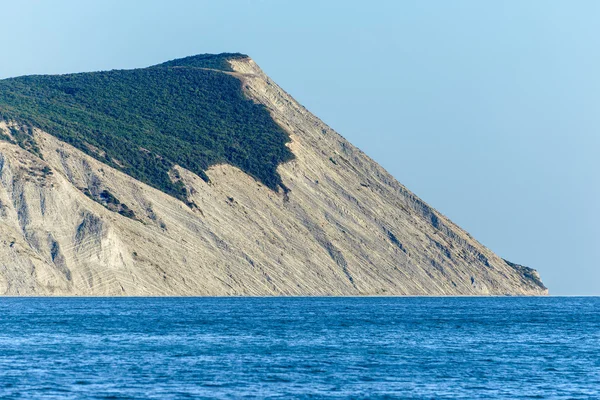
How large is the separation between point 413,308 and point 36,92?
77.6 meters

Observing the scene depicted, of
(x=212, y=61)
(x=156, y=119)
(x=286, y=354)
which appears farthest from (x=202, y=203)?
(x=286, y=354)

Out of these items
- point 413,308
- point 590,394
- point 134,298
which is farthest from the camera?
point 134,298

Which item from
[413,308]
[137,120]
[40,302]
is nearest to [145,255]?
[40,302]

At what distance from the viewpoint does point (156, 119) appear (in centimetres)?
15438

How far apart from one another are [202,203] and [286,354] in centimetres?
7169

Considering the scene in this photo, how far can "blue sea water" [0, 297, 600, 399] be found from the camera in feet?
136

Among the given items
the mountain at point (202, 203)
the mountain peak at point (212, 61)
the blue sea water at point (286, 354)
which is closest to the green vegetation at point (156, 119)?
the mountain at point (202, 203)

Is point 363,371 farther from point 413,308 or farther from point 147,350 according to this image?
point 413,308

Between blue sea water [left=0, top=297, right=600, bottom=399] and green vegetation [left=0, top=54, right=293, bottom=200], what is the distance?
41.3 m

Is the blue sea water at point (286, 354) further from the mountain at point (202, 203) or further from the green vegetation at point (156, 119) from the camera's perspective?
the green vegetation at point (156, 119)

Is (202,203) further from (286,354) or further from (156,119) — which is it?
(286,354)

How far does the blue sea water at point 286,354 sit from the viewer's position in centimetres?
4141

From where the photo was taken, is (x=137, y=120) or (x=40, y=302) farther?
(x=137, y=120)

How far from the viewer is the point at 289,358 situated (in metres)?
51.9
